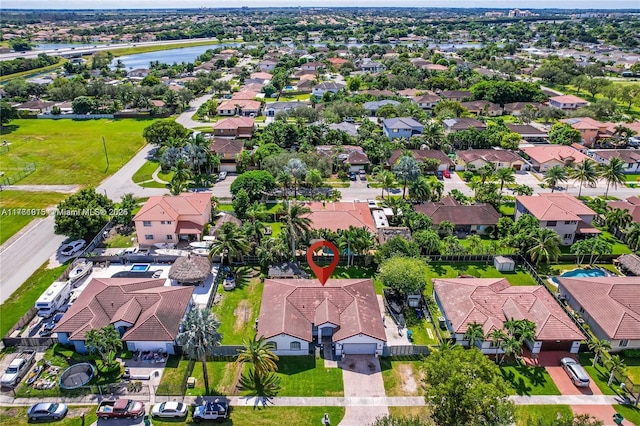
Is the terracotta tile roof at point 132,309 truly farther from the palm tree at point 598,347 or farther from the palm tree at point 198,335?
the palm tree at point 598,347

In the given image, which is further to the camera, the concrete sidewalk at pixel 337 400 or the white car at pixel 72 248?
the white car at pixel 72 248

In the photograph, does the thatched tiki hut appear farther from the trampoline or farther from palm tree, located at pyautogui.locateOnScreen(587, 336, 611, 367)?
palm tree, located at pyautogui.locateOnScreen(587, 336, 611, 367)

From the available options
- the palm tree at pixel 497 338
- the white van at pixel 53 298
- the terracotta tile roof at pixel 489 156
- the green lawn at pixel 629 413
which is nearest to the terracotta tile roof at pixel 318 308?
the palm tree at pixel 497 338

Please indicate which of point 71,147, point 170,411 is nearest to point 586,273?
point 170,411

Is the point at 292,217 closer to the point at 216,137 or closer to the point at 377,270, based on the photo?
the point at 377,270

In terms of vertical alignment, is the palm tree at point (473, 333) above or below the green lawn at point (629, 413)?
above

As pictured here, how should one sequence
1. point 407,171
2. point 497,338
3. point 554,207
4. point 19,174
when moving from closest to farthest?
point 497,338 → point 554,207 → point 407,171 → point 19,174

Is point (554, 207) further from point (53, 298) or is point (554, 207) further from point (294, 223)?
point (53, 298)
